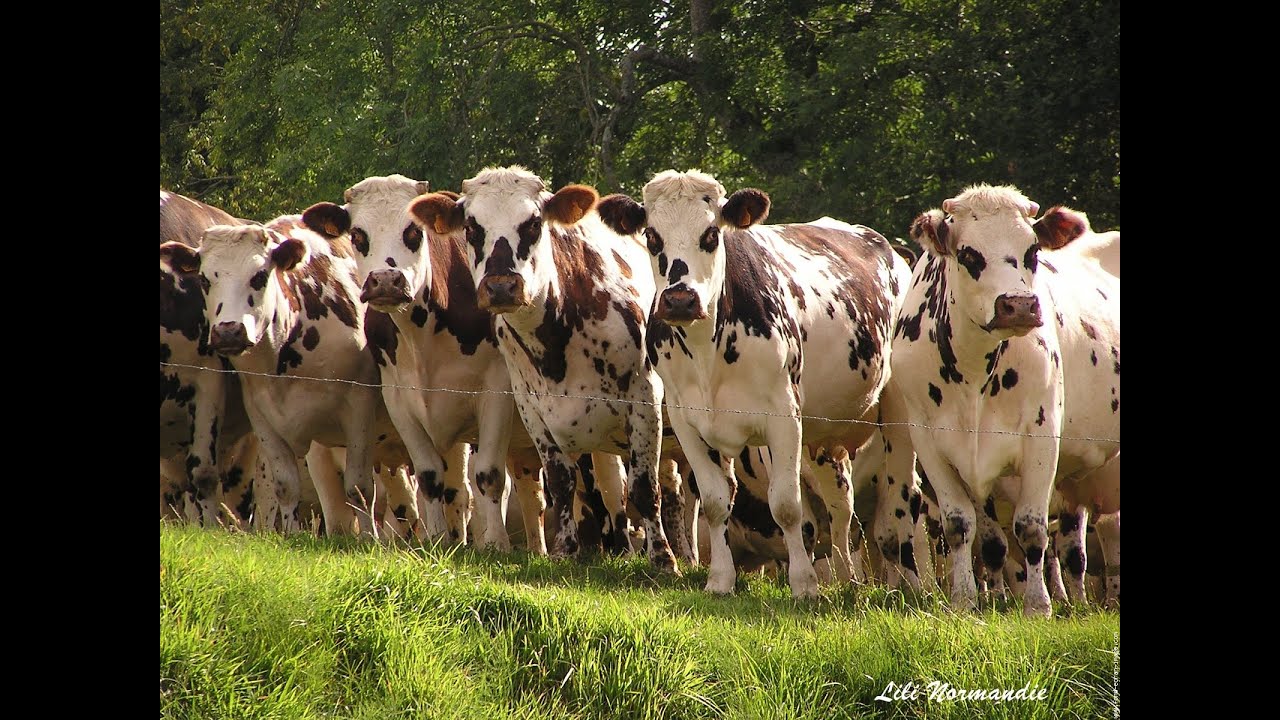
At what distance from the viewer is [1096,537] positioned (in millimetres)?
11047

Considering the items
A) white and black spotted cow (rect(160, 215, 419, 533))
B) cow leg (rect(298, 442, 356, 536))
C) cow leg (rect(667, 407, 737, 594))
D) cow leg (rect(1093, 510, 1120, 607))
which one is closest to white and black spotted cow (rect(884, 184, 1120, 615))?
cow leg (rect(667, 407, 737, 594))

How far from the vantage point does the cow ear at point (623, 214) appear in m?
9.30

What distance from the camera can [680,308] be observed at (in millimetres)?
8367

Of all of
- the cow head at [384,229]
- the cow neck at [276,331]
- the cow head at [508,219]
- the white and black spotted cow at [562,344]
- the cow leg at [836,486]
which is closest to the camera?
the cow head at [508,219]

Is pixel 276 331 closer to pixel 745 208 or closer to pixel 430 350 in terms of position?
pixel 430 350

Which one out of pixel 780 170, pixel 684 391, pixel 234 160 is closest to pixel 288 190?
pixel 234 160

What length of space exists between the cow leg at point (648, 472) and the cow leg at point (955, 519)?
197 centimetres

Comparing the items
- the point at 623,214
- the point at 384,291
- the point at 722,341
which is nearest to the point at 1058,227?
the point at 722,341

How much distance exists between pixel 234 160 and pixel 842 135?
34.4 feet

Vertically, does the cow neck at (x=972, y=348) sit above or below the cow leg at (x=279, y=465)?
above

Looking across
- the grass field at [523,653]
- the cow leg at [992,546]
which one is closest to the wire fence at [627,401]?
the cow leg at [992,546]

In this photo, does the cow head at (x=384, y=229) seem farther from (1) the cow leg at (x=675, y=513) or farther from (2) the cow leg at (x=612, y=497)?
(1) the cow leg at (x=675, y=513)

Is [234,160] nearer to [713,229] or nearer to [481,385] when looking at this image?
[481,385]

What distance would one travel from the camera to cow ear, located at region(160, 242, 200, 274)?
10578 millimetres
